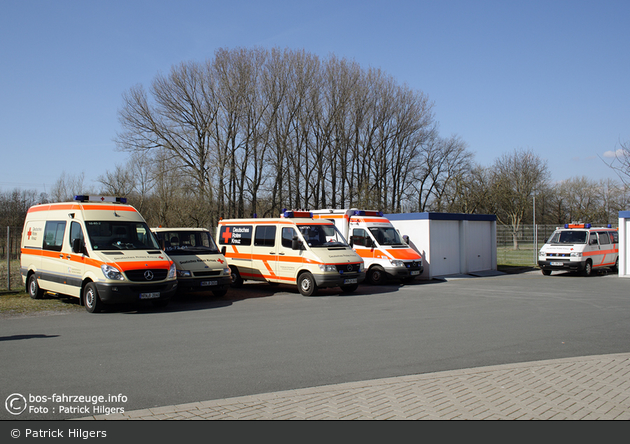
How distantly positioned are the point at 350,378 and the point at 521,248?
26.6 meters

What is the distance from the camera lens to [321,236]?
16.2 metres

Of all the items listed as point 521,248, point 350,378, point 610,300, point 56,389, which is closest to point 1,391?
point 56,389

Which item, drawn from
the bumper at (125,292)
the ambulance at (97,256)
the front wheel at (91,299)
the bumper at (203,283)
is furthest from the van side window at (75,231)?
the bumper at (203,283)

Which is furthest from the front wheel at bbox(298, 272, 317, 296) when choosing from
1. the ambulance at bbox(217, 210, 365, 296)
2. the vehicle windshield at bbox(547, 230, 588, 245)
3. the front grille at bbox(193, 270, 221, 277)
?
the vehicle windshield at bbox(547, 230, 588, 245)

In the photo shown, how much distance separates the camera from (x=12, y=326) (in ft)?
32.8

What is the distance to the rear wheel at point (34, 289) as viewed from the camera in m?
13.8

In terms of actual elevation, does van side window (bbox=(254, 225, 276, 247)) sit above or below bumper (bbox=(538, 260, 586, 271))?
above

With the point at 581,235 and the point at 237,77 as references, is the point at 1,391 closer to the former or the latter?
the point at 581,235

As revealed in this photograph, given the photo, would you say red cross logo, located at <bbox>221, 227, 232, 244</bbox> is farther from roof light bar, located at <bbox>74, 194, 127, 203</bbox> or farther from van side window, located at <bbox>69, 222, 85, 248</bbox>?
van side window, located at <bbox>69, 222, 85, 248</bbox>

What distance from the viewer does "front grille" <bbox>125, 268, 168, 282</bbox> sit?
1146 centimetres

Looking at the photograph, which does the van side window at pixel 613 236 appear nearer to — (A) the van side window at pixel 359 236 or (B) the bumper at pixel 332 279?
(A) the van side window at pixel 359 236

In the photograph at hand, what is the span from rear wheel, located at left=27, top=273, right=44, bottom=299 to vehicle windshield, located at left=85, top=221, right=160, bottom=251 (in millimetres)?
3149

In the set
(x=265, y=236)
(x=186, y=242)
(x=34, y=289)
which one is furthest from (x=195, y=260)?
(x=34, y=289)

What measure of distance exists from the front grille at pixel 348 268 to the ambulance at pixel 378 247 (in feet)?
10.4
